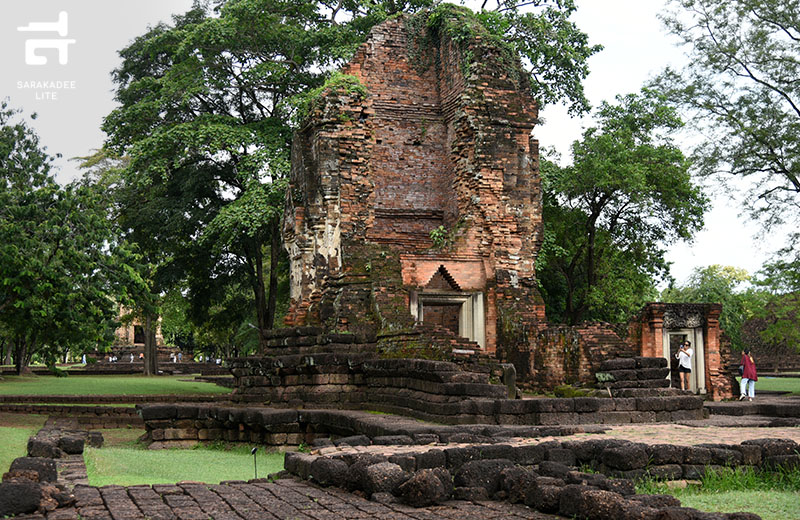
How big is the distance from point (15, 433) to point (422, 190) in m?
10.1

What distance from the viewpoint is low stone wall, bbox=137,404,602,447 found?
10.4m

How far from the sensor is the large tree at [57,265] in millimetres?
13398

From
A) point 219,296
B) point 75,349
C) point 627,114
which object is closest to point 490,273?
point 75,349

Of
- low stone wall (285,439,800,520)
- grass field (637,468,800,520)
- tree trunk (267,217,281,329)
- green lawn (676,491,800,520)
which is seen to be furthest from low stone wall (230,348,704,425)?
tree trunk (267,217,281,329)

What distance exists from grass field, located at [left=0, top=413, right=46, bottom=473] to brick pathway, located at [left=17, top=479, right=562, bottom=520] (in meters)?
2.77

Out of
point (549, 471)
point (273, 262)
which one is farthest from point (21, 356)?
point (549, 471)

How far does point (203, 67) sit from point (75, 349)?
11256mm

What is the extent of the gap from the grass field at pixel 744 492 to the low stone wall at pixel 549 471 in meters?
0.18

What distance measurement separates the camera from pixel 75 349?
1521cm

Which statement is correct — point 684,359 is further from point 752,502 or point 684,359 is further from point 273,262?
point 273,262

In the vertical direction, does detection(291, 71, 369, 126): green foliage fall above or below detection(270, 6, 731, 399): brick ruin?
above

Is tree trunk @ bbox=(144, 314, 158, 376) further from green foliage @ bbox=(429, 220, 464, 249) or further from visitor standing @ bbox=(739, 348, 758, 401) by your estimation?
visitor standing @ bbox=(739, 348, 758, 401)

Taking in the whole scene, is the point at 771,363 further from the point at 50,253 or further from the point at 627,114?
the point at 50,253

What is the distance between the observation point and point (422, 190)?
62.1ft
